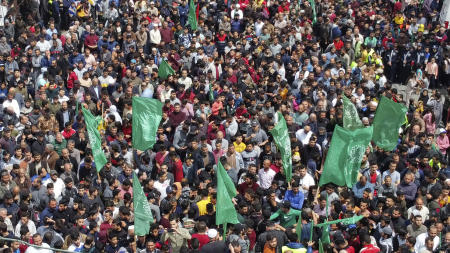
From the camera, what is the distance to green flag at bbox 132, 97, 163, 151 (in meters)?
14.7

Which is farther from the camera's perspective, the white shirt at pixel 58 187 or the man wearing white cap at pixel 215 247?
the white shirt at pixel 58 187

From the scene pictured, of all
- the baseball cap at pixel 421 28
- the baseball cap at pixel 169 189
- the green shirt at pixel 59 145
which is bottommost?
the baseball cap at pixel 421 28

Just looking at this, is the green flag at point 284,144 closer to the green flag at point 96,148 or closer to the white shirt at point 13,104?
the green flag at point 96,148

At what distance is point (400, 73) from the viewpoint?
22500 mm

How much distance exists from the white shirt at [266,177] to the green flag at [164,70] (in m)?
4.95

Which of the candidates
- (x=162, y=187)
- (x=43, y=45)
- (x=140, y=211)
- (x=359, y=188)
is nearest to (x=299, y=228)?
(x=359, y=188)

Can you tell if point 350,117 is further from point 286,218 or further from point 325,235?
point 325,235

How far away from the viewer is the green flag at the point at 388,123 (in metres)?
16.1

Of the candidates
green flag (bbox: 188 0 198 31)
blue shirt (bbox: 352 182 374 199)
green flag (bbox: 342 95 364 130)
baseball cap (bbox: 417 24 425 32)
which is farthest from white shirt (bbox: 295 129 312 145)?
baseball cap (bbox: 417 24 425 32)

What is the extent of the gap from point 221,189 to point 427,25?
46.1 ft

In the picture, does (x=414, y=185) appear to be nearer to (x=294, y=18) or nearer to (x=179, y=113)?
(x=179, y=113)

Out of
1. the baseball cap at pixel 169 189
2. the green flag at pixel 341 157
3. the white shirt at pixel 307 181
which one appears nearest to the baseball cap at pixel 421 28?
the white shirt at pixel 307 181

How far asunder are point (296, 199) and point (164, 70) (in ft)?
20.8

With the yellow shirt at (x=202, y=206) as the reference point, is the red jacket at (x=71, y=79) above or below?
above
